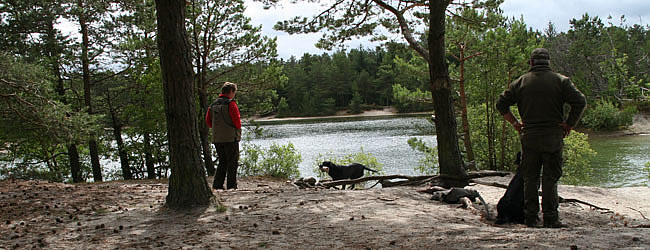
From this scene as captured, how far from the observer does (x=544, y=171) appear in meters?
4.09

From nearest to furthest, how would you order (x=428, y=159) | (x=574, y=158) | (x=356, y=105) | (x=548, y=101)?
(x=548, y=101) → (x=574, y=158) → (x=428, y=159) → (x=356, y=105)

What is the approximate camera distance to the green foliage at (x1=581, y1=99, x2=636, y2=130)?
30.5m

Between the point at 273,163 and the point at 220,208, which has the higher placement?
the point at 220,208

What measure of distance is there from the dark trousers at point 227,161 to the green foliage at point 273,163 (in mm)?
7929

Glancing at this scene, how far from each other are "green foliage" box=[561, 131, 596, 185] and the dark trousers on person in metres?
12.3

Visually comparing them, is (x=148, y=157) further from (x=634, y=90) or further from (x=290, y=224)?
(x=634, y=90)

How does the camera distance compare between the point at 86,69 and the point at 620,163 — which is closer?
the point at 86,69

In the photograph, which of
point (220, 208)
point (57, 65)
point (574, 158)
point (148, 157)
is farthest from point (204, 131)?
point (574, 158)

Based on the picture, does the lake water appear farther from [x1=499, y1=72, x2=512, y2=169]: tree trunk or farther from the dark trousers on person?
the dark trousers on person

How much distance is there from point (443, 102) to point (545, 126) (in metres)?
2.51

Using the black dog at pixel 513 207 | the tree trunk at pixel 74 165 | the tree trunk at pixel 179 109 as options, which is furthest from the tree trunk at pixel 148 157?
the black dog at pixel 513 207

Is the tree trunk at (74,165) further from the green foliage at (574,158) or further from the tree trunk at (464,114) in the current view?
the green foliage at (574,158)

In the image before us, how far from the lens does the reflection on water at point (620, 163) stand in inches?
551

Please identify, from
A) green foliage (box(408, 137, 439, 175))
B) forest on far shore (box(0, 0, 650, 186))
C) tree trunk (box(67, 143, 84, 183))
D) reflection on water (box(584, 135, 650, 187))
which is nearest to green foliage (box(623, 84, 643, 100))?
forest on far shore (box(0, 0, 650, 186))
